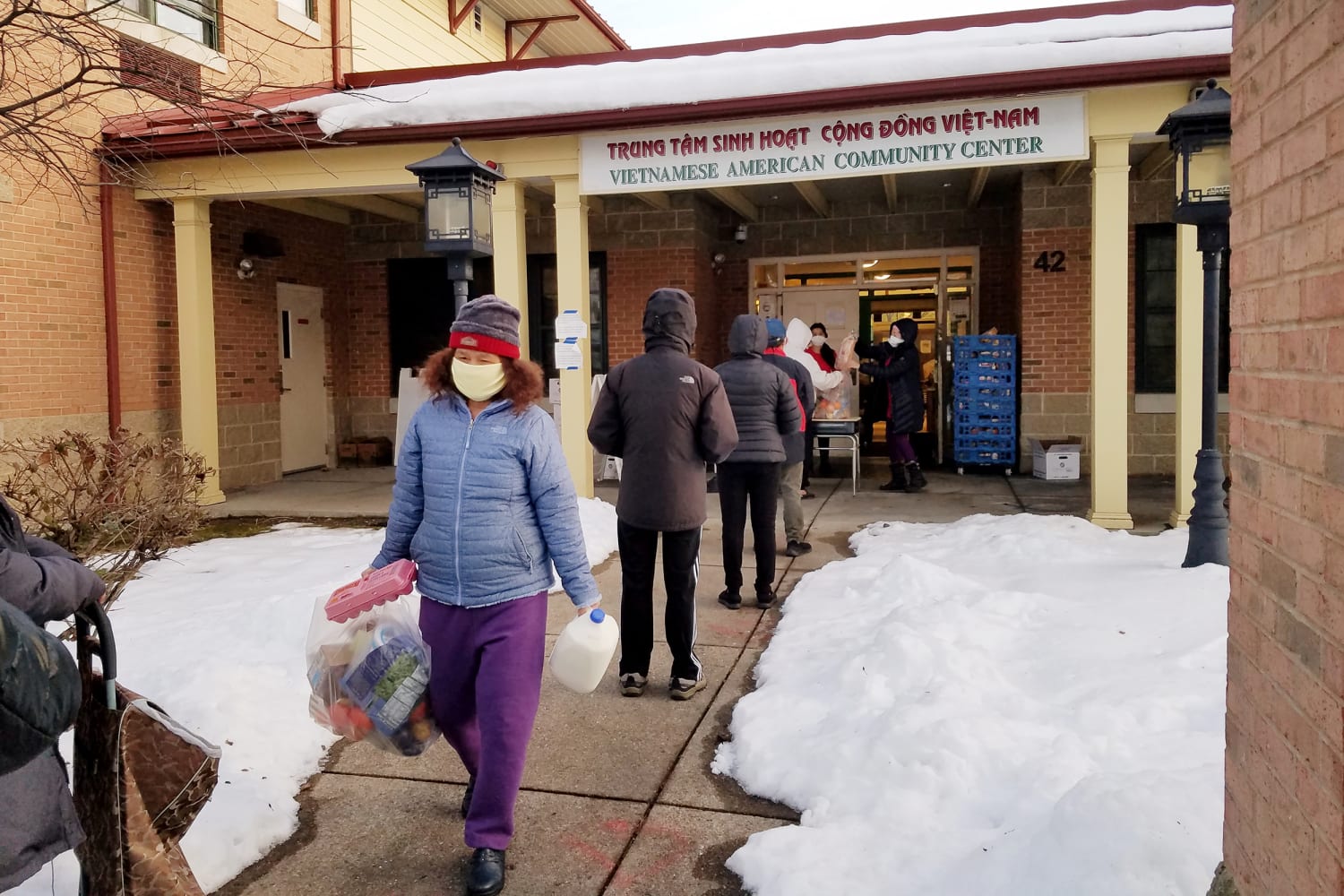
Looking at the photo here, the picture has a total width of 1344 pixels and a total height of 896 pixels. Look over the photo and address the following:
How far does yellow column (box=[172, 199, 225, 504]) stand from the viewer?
A: 10.5 metres

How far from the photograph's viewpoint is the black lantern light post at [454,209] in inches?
271

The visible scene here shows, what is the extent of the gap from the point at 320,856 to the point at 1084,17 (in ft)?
30.2

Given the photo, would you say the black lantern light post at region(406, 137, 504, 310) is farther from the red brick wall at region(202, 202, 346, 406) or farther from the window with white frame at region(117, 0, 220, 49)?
the red brick wall at region(202, 202, 346, 406)

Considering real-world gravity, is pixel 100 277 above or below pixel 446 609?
above

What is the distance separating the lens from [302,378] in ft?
44.8

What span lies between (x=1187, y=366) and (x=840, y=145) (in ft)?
11.0

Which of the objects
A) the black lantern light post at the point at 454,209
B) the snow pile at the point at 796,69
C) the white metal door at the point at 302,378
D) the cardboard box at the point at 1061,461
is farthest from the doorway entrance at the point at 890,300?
the black lantern light post at the point at 454,209

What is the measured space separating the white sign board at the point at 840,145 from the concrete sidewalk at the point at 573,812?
16.2 feet

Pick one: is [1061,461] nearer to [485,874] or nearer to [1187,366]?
[1187,366]

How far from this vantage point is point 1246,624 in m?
2.27

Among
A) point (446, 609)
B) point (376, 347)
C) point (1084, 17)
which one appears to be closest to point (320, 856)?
point (446, 609)

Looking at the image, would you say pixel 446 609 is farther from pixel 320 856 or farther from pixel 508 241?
pixel 508 241

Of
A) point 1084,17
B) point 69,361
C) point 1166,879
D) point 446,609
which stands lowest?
point 1166,879

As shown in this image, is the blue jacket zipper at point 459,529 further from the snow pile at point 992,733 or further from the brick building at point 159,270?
the brick building at point 159,270
